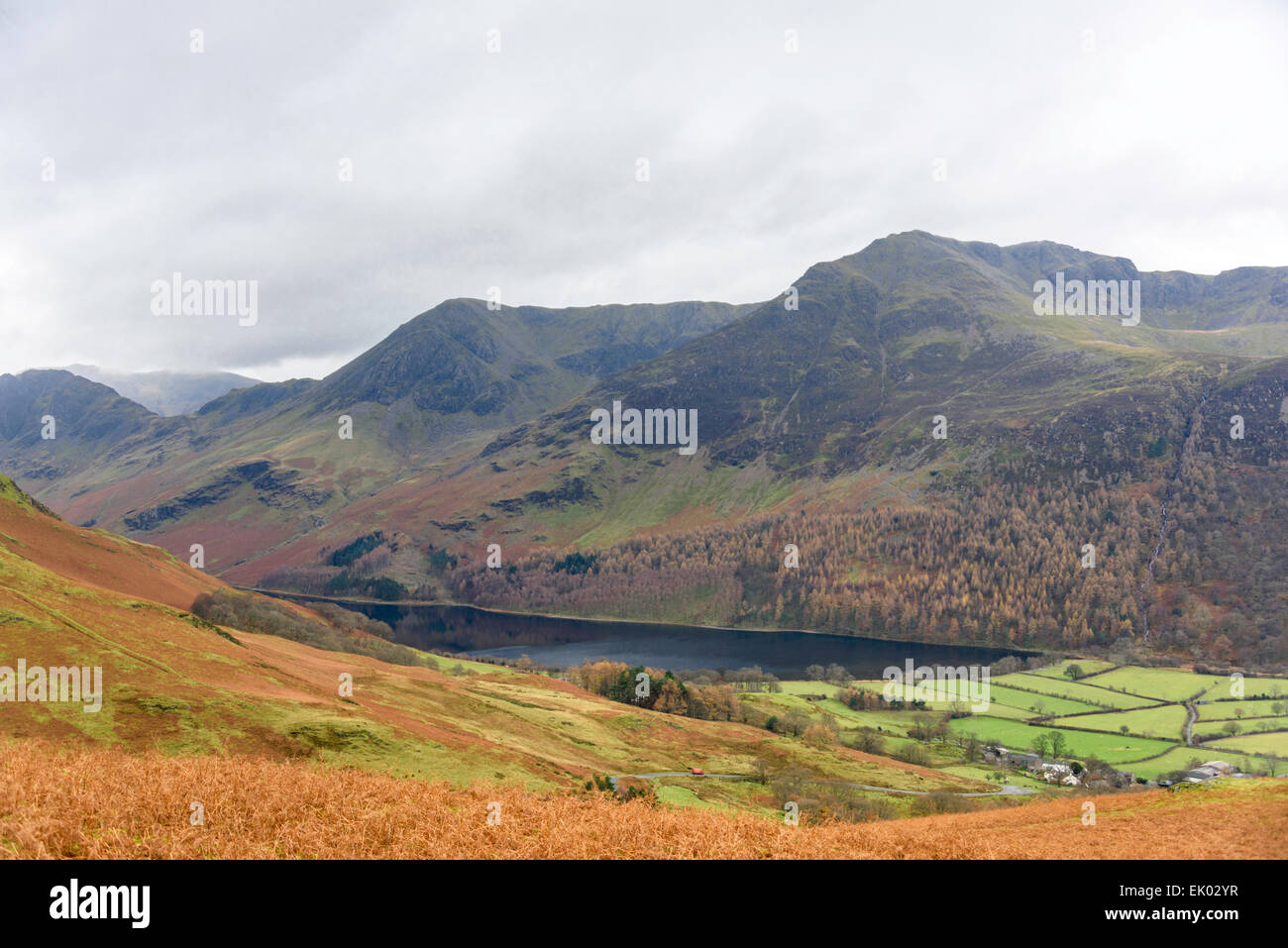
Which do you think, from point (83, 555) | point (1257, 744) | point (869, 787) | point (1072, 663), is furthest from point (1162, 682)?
point (83, 555)

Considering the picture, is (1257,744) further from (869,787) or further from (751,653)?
(751,653)

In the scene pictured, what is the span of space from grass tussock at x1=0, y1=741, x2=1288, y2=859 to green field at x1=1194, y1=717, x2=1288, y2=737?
101755 mm

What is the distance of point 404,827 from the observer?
16.2 metres

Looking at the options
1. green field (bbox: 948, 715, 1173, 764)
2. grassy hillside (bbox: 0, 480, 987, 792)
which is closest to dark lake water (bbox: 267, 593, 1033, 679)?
green field (bbox: 948, 715, 1173, 764)

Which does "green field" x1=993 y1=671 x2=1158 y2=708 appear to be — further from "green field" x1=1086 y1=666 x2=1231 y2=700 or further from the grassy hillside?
the grassy hillside

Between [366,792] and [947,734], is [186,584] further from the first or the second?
[947,734]

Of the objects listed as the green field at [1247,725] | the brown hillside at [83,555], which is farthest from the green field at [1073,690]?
the brown hillside at [83,555]

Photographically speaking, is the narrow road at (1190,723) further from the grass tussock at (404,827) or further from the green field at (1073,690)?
the grass tussock at (404,827)

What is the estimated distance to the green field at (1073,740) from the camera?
305 ft

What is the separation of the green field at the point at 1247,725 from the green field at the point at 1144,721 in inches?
98.4

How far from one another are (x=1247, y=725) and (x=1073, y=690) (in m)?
27.0

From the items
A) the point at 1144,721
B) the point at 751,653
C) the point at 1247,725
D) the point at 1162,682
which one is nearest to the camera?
the point at 1247,725

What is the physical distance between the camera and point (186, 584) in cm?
9062

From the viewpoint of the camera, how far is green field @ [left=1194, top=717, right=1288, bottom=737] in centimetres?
9969
